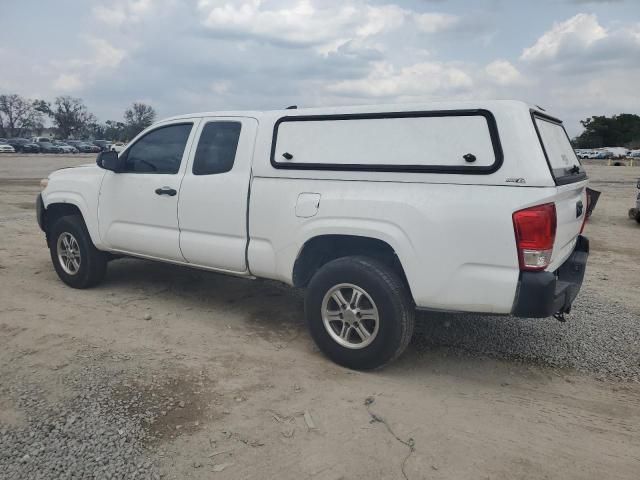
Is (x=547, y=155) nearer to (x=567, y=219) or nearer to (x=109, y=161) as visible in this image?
(x=567, y=219)

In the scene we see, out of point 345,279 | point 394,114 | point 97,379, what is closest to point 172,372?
point 97,379

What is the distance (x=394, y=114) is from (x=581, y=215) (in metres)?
1.75

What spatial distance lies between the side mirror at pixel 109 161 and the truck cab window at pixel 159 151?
0.08 meters

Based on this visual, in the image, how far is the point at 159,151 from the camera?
5051 millimetres

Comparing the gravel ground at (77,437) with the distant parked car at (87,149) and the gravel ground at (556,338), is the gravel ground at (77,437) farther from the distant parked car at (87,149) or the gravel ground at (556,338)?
the distant parked car at (87,149)

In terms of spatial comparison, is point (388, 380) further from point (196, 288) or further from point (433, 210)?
point (196, 288)

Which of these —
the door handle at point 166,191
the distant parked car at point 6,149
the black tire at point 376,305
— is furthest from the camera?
the distant parked car at point 6,149

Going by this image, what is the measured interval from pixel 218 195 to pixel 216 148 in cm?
46

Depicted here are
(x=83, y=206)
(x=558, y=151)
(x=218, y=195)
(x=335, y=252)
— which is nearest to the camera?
(x=558, y=151)

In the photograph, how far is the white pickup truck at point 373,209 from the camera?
3.23 metres

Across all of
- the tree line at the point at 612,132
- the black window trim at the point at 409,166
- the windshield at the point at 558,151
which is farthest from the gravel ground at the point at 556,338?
the tree line at the point at 612,132

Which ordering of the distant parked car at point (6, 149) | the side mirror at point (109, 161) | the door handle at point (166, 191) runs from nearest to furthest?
the door handle at point (166, 191) → the side mirror at point (109, 161) → the distant parked car at point (6, 149)

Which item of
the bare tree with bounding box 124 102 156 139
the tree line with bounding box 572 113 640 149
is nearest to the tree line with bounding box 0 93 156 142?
the bare tree with bounding box 124 102 156 139

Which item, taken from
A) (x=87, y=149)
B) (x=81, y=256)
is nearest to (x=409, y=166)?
(x=81, y=256)
